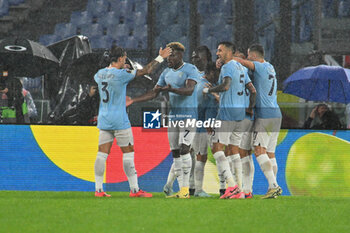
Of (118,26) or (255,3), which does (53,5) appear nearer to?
(118,26)

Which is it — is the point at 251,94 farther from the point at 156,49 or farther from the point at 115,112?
the point at 156,49

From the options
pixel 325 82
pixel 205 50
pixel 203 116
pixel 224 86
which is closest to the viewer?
pixel 224 86

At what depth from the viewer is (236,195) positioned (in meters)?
5.94

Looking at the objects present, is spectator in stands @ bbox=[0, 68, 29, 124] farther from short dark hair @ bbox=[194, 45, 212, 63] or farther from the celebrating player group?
short dark hair @ bbox=[194, 45, 212, 63]

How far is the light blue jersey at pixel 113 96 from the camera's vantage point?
19.5ft

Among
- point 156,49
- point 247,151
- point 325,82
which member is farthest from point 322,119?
point 156,49

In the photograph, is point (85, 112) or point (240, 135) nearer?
point (240, 135)

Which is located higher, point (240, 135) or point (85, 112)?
point (85, 112)

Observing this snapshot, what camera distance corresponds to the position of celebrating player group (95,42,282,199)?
19.5ft

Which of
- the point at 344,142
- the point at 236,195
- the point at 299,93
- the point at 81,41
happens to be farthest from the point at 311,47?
the point at 81,41

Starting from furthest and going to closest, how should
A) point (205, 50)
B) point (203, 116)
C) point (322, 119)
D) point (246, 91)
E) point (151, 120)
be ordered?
point (322, 119) < point (151, 120) < point (205, 50) < point (203, 116) < point (246, 91)

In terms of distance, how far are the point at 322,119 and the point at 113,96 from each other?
2705 millimetres

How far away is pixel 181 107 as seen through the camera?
6043 mm

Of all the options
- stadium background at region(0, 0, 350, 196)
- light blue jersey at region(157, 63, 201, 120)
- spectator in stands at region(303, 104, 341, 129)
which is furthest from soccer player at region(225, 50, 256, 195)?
spectator in stands at region(303, 104, 341, 129)
